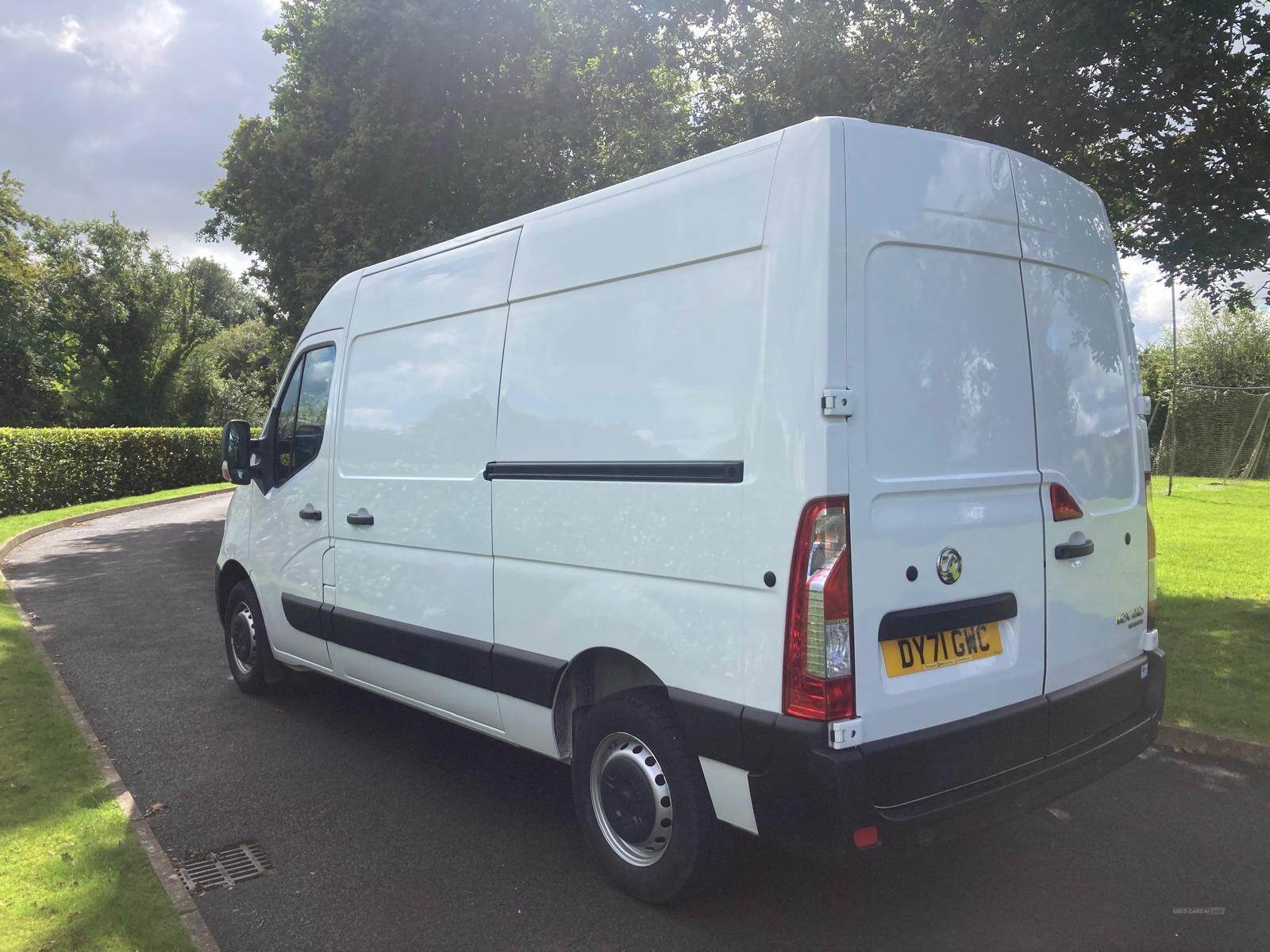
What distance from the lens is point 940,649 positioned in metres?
3.11

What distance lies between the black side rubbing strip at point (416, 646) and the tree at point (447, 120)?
10.4 m

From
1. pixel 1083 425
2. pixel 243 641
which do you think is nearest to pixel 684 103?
pixel 243 641

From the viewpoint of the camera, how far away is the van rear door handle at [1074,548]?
3.48 metres

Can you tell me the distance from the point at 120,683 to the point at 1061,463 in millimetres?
6409

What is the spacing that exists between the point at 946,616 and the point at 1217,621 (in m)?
6.25

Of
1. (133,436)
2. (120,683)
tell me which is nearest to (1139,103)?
(120,683)

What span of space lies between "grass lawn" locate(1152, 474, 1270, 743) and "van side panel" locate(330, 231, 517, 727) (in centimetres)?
405

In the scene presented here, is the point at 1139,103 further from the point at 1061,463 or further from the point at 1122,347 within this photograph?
the point at 1061,463

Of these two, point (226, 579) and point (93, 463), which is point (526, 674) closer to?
point (226, 579)

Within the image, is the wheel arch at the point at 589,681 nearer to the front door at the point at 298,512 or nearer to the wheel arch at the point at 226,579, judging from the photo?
the front door at the point at 298,512

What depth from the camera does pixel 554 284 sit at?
12.9ft

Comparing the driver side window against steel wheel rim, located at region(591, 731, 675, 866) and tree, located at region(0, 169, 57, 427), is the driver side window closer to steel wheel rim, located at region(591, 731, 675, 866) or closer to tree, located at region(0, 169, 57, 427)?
steel wheel rim, located at region(591, 731, 675, 866)

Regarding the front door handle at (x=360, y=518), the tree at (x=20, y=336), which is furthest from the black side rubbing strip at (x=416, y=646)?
the tree at (x=20, y=336)

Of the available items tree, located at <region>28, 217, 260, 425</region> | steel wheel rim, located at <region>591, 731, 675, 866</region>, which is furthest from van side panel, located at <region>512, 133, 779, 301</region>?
tree, located at <region>28, 217, 260, 425</region>
